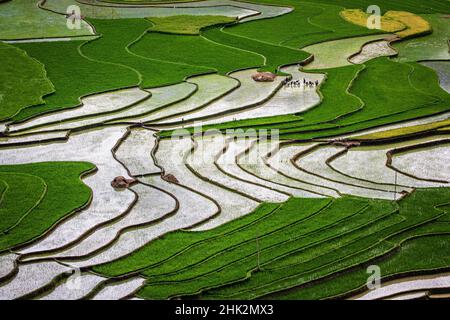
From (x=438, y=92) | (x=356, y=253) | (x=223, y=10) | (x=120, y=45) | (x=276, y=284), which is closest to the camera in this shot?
(x=276, y=284)

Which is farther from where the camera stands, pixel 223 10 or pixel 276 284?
pixel 223 10

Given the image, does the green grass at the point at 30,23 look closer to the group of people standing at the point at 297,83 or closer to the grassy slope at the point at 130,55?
the grassy slope at the point at 130,55

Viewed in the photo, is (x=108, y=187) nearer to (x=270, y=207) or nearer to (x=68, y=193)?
(x=68, y=193)

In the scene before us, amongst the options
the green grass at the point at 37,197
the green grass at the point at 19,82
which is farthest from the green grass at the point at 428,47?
the green grass at the point at 37,197

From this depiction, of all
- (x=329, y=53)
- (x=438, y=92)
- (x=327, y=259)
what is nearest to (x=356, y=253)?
(x=327, y=259)

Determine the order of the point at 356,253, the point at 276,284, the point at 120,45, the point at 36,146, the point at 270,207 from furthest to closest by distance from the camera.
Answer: the point at 120,45
the point at 36,146
the point at 270,207
the point at 356,253
the point at 276,284

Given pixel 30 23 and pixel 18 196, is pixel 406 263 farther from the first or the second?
pixel 30 23

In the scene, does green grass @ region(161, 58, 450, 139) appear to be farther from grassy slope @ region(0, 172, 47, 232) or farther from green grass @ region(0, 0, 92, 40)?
green grass @ region(0, 0, 92, 40)
